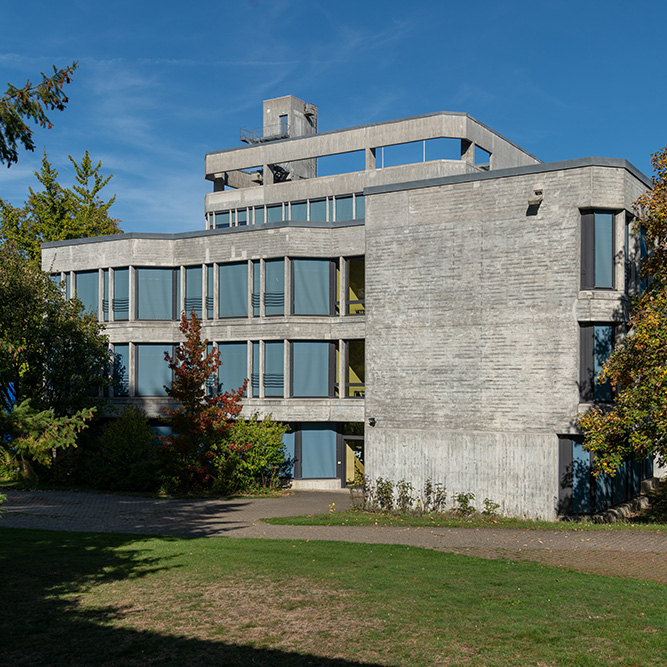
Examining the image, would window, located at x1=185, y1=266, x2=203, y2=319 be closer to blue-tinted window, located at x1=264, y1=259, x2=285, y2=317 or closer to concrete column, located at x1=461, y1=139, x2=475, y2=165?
blue-tinted window, located at x1=264, y1=259, x2=285, y2=317

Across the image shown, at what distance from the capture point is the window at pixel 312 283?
97.8 ft

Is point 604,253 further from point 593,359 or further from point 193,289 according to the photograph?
point 193,289

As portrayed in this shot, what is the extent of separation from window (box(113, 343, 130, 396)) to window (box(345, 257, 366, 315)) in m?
9.67

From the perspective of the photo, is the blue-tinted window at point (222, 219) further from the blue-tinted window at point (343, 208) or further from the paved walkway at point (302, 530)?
the paved walkway at point (302, 530)

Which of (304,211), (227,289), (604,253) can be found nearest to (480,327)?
(604,253)

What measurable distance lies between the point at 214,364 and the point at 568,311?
1285cm

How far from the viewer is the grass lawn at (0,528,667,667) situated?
9.04 meters

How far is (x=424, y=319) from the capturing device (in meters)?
23.7

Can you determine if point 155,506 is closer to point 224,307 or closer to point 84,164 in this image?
point 224,307

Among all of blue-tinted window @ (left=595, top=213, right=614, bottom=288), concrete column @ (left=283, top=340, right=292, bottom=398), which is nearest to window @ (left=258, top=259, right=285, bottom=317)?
concrete column @ (left=283, top=340, right=292, bottom=398)

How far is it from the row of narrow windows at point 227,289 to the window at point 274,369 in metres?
1.27

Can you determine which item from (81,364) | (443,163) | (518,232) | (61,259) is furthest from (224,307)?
(443,163)

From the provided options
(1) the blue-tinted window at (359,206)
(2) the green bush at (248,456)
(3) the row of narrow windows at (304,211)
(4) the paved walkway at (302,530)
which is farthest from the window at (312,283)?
(1) the blue-tinted window at (359,206)

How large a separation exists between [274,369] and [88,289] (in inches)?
375
